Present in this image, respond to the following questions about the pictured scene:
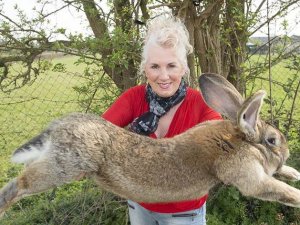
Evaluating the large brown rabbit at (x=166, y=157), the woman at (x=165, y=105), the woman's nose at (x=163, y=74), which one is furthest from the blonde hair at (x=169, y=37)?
the large brown rabbit at (x=166, y=157)

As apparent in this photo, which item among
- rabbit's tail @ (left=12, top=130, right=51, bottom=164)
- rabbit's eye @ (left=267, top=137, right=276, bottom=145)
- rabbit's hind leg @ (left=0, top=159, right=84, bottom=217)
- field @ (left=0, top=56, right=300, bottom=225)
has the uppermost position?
rabbit's tail @ (left=12, top=130, right=51, bottom=164)

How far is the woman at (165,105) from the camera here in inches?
122

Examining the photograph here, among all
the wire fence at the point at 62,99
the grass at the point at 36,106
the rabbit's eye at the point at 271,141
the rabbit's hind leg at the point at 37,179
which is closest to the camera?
the rabbit's hind leg at the point at 37,179

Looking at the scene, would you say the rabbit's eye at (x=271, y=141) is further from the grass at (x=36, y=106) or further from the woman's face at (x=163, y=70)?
the grass at (x=36, y=106)

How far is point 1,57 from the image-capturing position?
525 centimetres

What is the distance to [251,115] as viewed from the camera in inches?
112

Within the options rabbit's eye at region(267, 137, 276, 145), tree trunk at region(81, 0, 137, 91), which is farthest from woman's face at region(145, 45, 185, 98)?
tree trunk at region(81, 0, 137, 91)

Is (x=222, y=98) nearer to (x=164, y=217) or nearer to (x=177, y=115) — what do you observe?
(x=177, y=115)

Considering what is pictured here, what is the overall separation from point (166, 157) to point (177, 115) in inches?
20.1

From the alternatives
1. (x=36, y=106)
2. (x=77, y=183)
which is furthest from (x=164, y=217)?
(x=36, y=106)

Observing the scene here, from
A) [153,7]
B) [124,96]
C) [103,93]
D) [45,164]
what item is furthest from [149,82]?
[103,93]

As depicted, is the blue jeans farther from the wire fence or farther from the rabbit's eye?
the wire fence

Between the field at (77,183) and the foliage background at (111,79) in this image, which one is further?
the field at (77,183)

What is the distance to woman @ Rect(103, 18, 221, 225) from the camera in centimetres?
311
